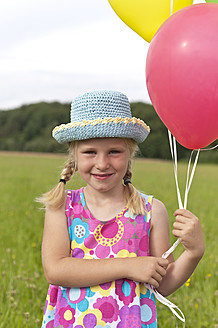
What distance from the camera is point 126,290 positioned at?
2.03 metres

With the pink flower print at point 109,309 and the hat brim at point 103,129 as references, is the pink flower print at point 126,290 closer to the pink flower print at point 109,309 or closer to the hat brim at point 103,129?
Result: the pink flower print at point 109,309

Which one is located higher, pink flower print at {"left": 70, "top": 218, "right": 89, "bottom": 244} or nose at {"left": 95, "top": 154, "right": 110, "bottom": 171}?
nose at {"left": 95, "top": 154, "right": 110, "bottom": 171}

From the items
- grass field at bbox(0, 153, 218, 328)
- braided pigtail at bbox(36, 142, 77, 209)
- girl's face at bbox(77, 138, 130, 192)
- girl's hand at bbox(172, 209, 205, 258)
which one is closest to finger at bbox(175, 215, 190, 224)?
girl's hand at bbox(172, 209, 205, 258)

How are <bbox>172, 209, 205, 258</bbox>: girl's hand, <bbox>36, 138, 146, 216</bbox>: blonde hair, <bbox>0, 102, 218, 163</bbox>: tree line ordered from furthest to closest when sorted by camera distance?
<bbox>0, 102, 218, 163</bbox>: tree line, <bbox>36, 138, 146, 216</bbox>: blonde hair, <bbox>172, 209, 205, 258</bbox>: girl's hand

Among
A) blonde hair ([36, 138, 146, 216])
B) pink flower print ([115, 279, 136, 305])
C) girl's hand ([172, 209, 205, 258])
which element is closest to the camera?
girl's hand ([172, 209, 205, 258])

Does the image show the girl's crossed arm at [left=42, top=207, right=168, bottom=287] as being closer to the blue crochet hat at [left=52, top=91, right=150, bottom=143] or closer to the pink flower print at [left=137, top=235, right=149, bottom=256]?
the pink flower print at [left=137, top=235, right=149, bottom=256]

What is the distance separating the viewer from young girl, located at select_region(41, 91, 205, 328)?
6.48 ft

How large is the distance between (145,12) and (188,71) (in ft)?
1.56

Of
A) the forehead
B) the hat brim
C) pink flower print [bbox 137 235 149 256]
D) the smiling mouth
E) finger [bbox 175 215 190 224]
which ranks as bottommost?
pink flower print [bbox 137 235 149 256]

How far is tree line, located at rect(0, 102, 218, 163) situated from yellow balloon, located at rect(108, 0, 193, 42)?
27746 millimetres

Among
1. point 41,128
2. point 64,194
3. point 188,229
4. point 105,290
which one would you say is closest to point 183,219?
point 188,229

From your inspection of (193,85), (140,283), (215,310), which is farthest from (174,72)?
(215,310)

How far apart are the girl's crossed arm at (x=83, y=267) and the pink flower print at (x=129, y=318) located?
15 centimetres

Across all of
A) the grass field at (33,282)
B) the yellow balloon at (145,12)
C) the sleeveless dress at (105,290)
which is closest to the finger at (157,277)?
the sleeveless dress at (105,290)
